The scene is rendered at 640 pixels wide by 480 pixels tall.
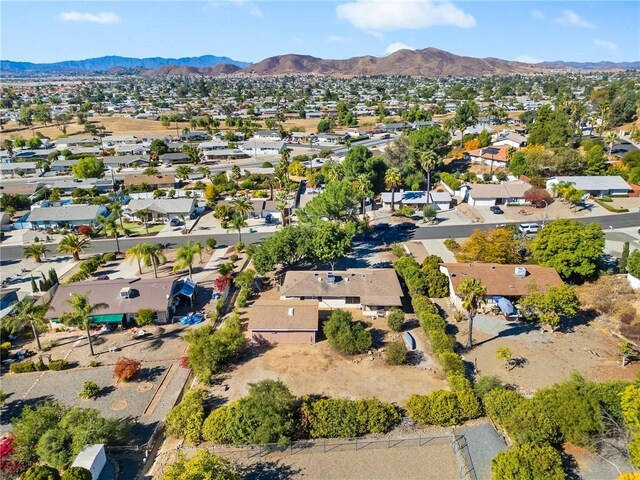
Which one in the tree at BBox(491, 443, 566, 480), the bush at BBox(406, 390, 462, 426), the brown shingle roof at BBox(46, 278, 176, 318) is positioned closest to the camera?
the tree at BBox(491, 443, 566, 480)

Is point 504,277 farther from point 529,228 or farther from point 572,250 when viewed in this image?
point 529,228

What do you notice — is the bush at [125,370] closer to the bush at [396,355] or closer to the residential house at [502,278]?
the bush at [396,355]

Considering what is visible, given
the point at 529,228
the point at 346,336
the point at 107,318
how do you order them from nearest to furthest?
the point at 346,336 < the point at 107,318 < the point at 529,228

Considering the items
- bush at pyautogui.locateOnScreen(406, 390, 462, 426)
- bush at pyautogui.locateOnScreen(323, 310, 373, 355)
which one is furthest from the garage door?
bush at pyautogui.locateOnScreen(406, 390, 462, 426)

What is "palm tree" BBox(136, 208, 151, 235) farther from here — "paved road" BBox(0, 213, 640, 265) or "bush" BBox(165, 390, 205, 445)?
"bush" BBox(165, 390, 205, 445)

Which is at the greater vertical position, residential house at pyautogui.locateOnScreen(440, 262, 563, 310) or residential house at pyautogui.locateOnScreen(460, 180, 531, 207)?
residential house at pyautogui.locateOnScreen(460, 180, 531, 207)

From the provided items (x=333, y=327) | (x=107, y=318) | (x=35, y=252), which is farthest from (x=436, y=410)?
(x=35, y=252)

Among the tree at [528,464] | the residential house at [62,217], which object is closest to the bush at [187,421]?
the tree at [528,464]

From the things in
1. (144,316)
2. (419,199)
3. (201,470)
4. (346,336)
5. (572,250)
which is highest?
(572,250)
